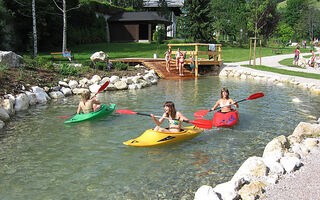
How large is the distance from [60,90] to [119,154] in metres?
8.11

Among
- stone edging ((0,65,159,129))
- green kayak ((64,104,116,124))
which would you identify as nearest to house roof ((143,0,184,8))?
stone edging ((0,65,159,129))

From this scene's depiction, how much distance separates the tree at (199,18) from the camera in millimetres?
35094

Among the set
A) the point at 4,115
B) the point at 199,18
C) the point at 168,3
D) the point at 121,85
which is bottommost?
the point at 4,115

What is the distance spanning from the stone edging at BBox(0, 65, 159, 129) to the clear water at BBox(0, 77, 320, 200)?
0.39 m

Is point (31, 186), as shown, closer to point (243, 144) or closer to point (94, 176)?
point (94, 176)

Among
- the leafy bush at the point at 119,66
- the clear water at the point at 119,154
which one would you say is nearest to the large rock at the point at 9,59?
the clear water at the point at 119,154

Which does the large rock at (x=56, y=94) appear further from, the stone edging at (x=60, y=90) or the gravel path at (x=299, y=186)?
the gravel path at (x=299, y=186)

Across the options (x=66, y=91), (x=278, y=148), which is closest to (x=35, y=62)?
(x=66, y=91)

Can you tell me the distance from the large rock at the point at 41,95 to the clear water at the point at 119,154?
1.01m

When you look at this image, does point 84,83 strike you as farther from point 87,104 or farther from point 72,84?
point 87,104

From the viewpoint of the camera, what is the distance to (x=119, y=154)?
6.28 meters

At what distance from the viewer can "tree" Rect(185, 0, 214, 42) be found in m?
35.1

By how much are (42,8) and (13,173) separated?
25.8 meters

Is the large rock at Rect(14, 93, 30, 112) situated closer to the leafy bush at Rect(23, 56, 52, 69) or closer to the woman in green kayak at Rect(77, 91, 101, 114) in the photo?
the woman in green kayak at Rect(77, 91, 101, 114)
